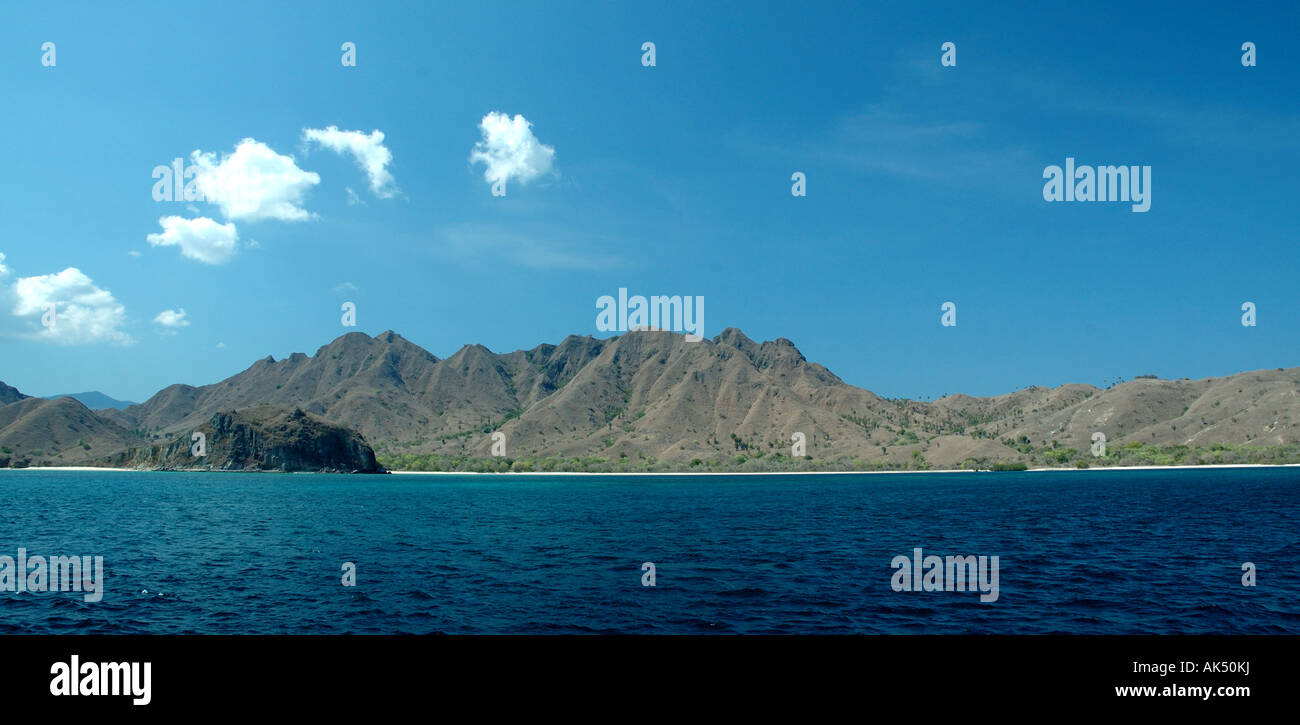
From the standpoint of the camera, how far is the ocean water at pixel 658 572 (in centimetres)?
3195

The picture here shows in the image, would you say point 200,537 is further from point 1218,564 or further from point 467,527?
point 1218,564

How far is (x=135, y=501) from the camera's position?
11675 centimetres

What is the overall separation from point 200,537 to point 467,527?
86.4ft

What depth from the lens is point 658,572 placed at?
45.5 meters

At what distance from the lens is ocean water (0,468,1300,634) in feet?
105
